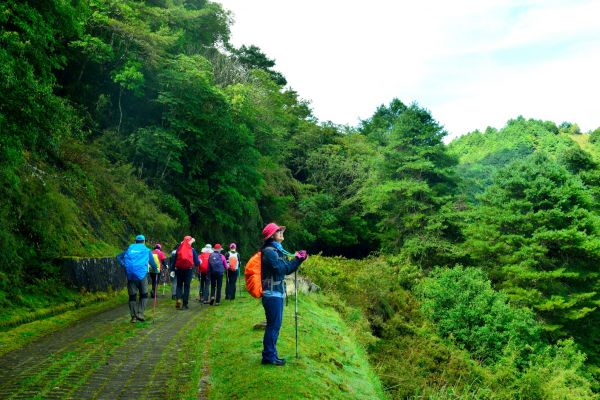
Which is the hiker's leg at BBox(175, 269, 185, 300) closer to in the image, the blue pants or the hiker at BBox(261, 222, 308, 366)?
the blue pants

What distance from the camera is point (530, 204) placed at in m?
28.7

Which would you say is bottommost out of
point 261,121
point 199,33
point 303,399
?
point 303,399

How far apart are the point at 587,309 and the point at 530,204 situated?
6511 mm

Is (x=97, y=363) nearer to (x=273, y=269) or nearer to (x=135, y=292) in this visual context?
(x=273, y=269)

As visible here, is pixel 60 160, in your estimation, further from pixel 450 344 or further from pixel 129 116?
pixel 450 344

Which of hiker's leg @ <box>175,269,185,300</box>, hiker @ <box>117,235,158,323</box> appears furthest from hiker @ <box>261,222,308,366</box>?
hiker's leg @ <box>175,269,185,300</box>

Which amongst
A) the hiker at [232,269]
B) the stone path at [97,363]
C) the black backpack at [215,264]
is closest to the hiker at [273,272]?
the stone path at [97,363]

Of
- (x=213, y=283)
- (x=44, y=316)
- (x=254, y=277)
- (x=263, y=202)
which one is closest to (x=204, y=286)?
(x=213, y=283)

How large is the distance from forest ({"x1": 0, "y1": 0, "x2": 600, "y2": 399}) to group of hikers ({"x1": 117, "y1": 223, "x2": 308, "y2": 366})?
3.13 meters

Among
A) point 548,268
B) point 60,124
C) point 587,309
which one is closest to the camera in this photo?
point 60,124

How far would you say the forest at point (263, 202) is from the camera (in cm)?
1323

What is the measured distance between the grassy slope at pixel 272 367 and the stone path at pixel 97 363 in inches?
15.1

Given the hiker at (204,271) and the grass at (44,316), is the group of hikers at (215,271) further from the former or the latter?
the grass at (44,316)

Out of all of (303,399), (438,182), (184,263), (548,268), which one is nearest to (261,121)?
(438,182)
